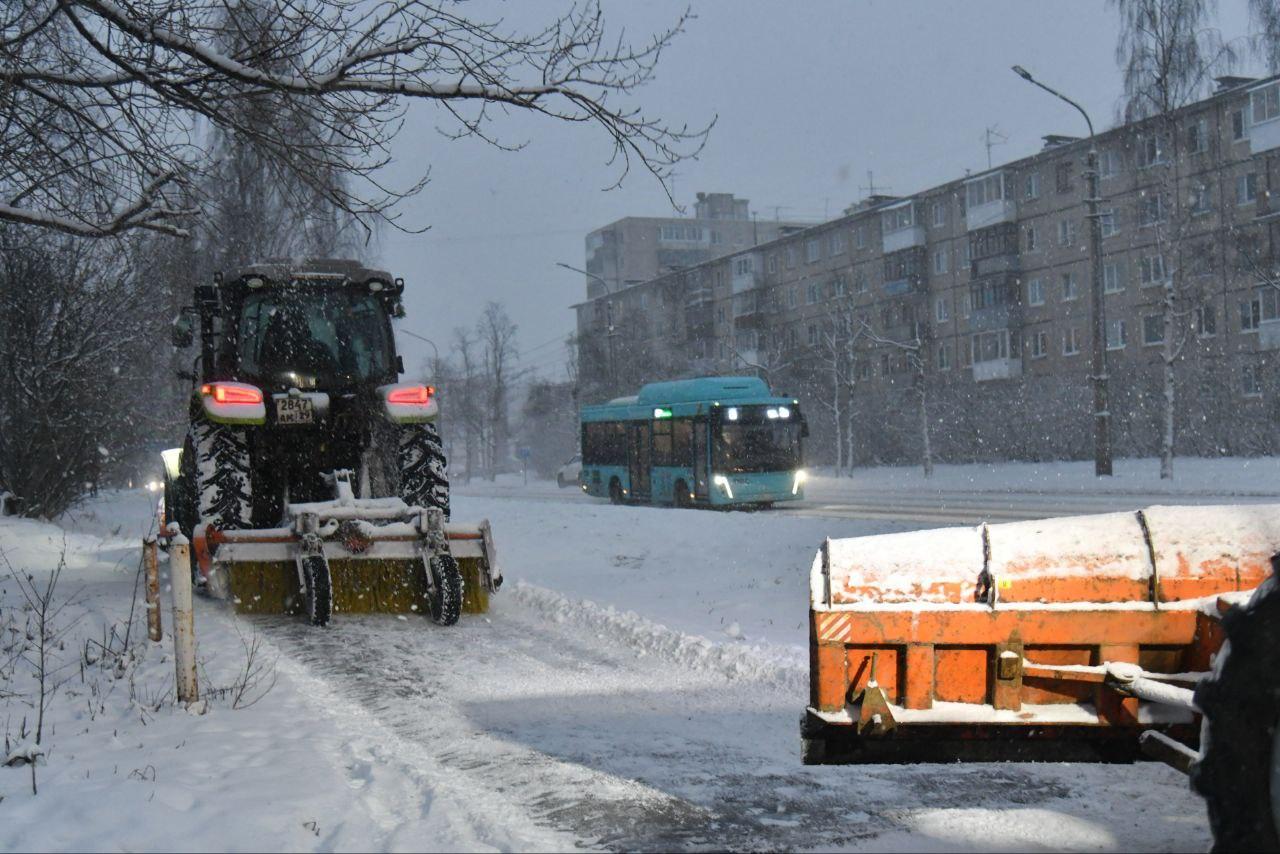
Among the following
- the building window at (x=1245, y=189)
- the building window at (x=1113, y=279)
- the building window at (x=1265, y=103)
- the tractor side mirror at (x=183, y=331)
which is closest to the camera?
the tractor side mirror at (x=183, y=331)

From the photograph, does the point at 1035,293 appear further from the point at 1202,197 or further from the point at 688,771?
the point at 688,771

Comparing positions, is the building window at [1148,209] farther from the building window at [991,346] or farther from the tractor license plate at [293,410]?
the tractor license plate at [293,410]

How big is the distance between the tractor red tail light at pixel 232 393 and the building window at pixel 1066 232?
44.6 meters

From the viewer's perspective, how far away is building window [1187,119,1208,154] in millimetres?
42062

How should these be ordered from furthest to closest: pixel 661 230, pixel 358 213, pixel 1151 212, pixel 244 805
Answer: pixel 661 230 → pixel 1151 212 → pixel 358 213 → pixel 244 805

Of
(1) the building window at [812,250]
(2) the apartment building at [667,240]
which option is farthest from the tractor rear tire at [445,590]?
(2) the apartment building at [667,240]

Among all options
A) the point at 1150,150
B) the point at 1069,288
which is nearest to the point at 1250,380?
the point at 1150,150

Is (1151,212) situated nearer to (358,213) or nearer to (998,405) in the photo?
(998,405)

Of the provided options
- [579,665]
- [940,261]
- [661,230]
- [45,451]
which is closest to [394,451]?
[579,665]

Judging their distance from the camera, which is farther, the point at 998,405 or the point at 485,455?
the point at 485,455

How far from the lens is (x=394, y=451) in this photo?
10.8 meters

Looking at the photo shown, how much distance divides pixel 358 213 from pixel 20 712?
11.4ft

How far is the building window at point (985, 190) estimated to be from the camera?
51.9 meters

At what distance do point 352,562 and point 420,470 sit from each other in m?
1.14
